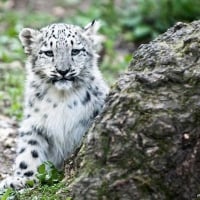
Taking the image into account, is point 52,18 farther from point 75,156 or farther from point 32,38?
point 75,156

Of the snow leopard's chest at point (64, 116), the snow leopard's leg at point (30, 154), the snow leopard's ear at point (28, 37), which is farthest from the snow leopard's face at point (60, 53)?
the snow leopard's leg at point (30, 154)

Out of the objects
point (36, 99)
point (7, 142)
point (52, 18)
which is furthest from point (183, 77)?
point (52, 18)

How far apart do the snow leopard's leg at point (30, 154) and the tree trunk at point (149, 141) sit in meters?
1.59

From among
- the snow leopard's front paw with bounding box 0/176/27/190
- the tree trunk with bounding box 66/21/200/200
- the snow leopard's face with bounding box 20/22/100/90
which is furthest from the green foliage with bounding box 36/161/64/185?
the tree trunk with bounding box 66/21/200/200

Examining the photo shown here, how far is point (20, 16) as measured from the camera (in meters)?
14.6

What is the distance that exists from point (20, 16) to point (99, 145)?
938 cm

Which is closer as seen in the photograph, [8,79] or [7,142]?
[7,142]

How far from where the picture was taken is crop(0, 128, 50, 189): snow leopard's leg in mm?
7266

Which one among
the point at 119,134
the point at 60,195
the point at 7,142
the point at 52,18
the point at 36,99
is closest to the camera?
the point at 119,134

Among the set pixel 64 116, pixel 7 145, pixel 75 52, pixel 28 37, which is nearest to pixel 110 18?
pixel 7 145

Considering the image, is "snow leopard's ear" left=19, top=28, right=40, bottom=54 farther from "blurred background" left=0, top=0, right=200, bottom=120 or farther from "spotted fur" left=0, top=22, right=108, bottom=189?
"blurred background" left=0, top=0, right=200, bottom=120

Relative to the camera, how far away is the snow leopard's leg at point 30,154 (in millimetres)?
7266

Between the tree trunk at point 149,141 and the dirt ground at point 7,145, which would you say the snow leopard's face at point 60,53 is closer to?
the dirt ground at point 7,145

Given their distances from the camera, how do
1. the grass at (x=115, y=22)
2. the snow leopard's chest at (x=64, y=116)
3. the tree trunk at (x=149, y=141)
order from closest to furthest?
the tree trunk at (x=149, y=141)
the snow leopard's chest at (x=64, y=116)
the grass at (x=115, y=22)
